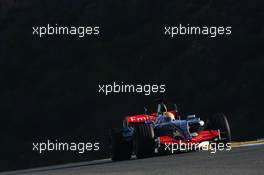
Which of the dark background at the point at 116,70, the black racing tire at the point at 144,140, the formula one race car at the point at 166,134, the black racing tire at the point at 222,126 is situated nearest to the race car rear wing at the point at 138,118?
the formula one race car at the point at 166,134

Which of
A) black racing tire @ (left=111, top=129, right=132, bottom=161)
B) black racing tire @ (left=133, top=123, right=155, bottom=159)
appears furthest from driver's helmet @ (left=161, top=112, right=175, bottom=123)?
black racing tire @ (left=133, top=123, right=155, bottom=159)

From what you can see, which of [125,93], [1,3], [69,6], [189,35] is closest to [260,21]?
[189,35]

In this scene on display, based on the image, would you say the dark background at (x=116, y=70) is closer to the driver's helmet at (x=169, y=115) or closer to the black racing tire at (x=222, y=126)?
the driver's helmet at (x=169, y=115)

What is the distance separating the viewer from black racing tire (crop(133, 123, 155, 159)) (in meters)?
16.6

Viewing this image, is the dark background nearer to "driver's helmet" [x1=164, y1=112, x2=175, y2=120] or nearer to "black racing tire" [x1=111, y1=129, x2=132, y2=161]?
"driver's helmet" [x1=164, y1=112, x2=175, y2=120]

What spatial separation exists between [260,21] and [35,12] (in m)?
20.0

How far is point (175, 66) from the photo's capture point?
1623 inches

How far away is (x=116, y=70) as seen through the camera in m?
43.7

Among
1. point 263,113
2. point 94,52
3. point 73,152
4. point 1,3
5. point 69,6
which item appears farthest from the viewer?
point 1,3

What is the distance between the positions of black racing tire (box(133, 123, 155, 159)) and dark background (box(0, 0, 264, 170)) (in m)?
14.5

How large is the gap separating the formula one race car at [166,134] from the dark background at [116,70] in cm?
1309

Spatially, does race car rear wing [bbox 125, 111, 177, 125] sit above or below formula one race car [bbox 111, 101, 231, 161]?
above

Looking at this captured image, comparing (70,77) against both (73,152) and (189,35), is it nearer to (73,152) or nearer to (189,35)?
(189,35)

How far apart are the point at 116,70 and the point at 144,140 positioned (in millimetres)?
27191
